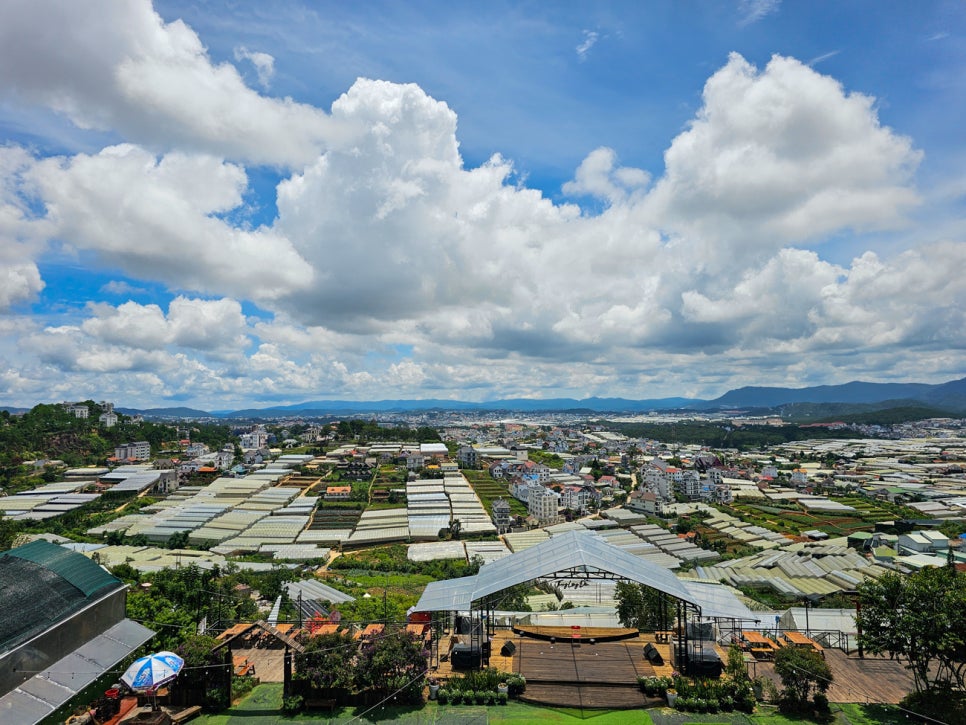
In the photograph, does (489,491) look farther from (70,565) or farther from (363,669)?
(363,669)

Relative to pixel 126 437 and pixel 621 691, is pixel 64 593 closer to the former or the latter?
pixel 621 691

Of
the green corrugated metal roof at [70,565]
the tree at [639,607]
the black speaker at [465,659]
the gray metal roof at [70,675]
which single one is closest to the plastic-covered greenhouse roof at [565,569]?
the black speaker at [465,659]

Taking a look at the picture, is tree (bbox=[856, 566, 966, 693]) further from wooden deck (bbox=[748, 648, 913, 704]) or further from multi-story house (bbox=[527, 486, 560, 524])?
multi-story house (bbox=[527, 486, 560, 524])

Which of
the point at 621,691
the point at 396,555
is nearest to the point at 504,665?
the point at 621,691

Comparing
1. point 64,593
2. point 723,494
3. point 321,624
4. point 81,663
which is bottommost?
point 723,494

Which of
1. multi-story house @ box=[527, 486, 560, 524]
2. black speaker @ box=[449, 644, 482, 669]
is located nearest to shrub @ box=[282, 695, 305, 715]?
black speaker @ box=[449, 644, 482, 669]

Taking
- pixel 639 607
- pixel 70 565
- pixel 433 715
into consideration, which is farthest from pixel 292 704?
pixel 639 607
